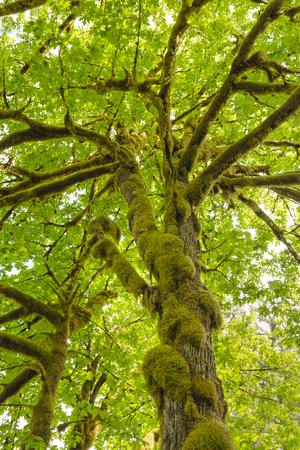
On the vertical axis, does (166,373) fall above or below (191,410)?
above

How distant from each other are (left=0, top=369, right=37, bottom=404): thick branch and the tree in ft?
0.07

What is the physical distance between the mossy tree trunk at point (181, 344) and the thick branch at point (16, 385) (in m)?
3.36

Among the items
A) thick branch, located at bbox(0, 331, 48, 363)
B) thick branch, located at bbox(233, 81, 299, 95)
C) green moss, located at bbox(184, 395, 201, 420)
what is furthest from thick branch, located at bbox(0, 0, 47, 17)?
green moss, located at bbox(184, 395, 201, 420)

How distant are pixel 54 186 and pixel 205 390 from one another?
387 centimetres

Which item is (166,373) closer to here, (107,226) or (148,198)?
(148,198)

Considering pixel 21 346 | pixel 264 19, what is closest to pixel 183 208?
pixel 264 19

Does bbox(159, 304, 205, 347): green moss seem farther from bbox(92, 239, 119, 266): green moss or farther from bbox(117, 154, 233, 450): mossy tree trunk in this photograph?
bbox(92, 239, 119, 266): green moss

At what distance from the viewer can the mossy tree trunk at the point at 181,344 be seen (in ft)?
7.97

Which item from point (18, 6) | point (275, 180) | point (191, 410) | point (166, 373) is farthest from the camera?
point (18, 6)

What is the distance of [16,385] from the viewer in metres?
5.70

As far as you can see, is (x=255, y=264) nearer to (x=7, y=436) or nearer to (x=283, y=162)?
(x=283, y=162)

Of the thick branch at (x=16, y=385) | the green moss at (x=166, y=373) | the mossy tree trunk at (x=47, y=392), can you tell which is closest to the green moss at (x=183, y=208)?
the green moss at (x=166, y=373)

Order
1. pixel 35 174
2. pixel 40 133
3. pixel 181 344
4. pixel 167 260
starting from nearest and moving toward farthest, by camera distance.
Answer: pixel 181 344
pixel 167 260
pixel 40 133
pixel 35 174

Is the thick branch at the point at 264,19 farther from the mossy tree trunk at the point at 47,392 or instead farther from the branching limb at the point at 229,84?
the mossy tree trunk at the point at 47,392
